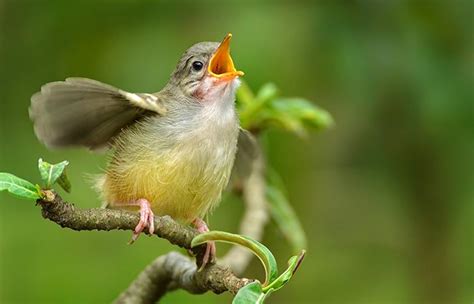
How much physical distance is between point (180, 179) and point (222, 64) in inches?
24.5

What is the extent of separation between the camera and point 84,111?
120 inches

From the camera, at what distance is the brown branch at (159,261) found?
2258 mm

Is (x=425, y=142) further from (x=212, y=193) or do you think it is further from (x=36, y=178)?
(x=212, y=193)

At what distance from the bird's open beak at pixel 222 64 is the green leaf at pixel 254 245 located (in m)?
1.12

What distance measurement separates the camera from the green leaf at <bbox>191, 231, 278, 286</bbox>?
7.63ft

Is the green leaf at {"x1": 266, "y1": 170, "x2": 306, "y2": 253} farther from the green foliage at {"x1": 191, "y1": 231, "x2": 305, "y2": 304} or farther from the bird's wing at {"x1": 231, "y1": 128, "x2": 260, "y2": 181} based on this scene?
the green foliage at {"x1": 191, "y1": 231, "x2": 305, "y2": 304}

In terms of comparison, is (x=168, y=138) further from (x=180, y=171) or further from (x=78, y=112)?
(x=78, y=112)

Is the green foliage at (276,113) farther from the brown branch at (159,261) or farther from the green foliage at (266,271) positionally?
the green foliage at (266,271)

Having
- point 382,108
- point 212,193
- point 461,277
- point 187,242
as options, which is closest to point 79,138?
point 212,193

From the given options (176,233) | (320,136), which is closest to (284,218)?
(176,233)

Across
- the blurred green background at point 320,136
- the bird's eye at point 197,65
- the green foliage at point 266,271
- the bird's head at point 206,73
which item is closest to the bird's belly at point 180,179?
the bird's head at point 206,73

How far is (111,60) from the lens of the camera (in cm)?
530

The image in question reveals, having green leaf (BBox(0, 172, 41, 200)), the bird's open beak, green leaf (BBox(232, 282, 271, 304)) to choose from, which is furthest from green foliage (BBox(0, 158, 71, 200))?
the bird's open beak

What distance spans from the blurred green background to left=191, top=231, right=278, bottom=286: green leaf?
2.59 metres
